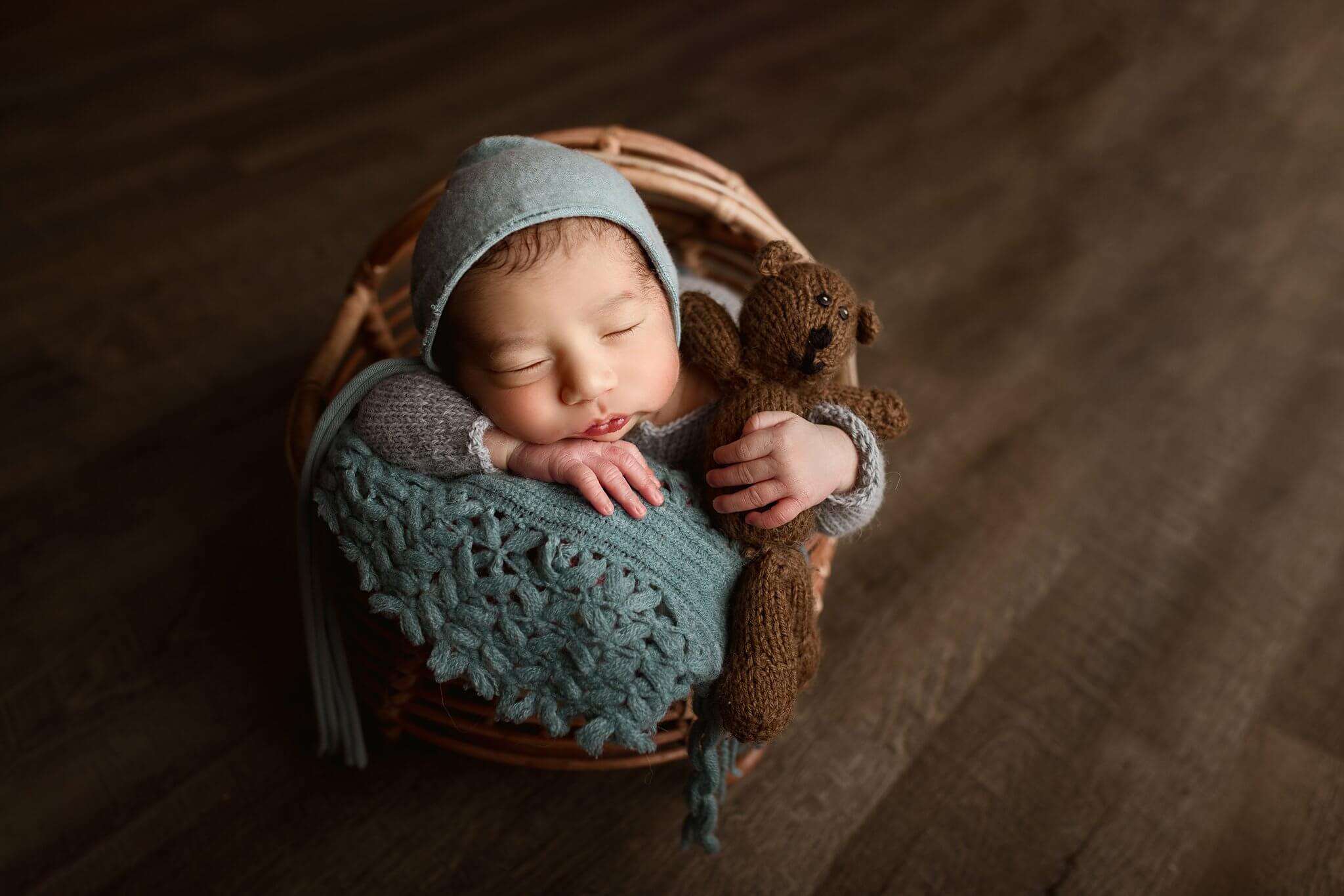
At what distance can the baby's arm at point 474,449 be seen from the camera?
0.84 meters

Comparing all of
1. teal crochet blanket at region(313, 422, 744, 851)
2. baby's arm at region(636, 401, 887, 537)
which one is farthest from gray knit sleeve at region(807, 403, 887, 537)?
teal crochet blanket at region(313, 422, 744, 851)

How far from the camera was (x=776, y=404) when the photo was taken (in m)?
0.88

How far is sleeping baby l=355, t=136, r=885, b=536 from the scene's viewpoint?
32.2 inches

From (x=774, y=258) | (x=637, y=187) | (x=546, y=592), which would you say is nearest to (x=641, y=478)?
(x=546, y=592)

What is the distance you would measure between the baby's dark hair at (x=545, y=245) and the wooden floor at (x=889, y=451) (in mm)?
567

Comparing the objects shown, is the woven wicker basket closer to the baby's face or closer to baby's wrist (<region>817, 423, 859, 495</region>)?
baby's wrist (<region>817, 423, 859, 495</region>)

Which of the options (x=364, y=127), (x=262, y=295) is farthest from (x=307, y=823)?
(x=364, y=127)

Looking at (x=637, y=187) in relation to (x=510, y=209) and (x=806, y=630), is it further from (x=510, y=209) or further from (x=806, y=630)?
(x=806, y=630)

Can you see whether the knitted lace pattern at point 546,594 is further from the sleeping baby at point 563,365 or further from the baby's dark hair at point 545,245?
the baby's dark hair at point 545,245

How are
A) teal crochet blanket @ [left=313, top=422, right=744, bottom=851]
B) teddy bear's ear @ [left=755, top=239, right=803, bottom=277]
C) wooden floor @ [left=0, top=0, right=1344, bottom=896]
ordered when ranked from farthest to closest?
wooden floor @ [left=0, top=0, right=1344, bottom=896] → teddy bear's ear @ [left=755, top=239, right=803, bottom=277] → teal crochet blanket @ [left=313, top=422, right=744, bottom=851]

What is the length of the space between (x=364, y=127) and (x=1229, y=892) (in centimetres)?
192

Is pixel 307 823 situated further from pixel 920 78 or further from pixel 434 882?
pixel 920 78

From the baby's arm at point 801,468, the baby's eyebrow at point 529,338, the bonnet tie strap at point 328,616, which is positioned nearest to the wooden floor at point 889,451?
the bonnet tie strap at point 328,616

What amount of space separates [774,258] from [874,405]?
0.53 ft
